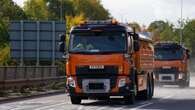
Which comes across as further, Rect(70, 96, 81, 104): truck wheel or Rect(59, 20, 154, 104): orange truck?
Rect(70, 96, 81, 104): truck wheel

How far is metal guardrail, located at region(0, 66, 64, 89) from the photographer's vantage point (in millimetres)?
32312

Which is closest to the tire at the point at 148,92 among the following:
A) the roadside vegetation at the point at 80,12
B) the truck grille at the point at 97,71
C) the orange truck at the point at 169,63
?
the truck grille at the point at 97,71

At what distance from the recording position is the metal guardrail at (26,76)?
3231 cm

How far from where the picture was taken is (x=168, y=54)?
4759 centimetres

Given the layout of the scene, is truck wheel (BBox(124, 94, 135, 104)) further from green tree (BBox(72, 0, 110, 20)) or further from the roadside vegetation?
green tree (BBox(72, 0, 110, 20))

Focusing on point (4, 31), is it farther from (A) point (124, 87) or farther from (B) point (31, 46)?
(A) point (124, 87)

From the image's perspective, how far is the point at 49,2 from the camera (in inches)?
5049

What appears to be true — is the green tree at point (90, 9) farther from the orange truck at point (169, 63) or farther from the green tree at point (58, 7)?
the orange truck at point (169, 63)

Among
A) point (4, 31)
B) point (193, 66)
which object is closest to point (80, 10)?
point (193, 66)

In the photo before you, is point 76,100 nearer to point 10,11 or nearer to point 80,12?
point 10,11

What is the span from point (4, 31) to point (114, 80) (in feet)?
187

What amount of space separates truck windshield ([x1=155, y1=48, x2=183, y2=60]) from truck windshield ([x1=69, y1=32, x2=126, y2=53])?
862 inches

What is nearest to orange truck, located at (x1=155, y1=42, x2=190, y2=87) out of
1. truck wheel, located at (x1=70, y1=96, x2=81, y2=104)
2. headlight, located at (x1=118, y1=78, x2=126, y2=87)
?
truck wheel, located at (x1=70, y1=96, x2=81, y2=104)

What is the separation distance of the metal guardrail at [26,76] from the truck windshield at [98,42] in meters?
6.52
